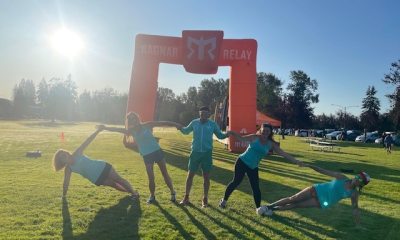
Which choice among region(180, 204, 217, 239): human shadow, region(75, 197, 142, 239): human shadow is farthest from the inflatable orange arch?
region(180, 204, 217, 239): human shadow

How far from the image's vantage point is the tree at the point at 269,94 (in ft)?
255

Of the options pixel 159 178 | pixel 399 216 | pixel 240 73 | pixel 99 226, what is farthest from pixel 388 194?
pixel 240 73

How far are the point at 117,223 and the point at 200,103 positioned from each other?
356 feet

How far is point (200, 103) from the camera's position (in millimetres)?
115125

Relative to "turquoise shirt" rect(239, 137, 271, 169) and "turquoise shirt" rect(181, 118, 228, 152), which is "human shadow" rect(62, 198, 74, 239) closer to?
"turquoise shirt" rect(181, 118, 228, 152)

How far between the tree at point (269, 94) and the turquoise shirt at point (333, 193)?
65597mm

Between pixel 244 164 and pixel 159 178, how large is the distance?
4737mm

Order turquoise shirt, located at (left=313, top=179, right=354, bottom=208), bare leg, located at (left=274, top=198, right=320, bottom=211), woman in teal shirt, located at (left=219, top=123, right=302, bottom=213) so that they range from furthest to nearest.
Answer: woman in teal shirt, located at (left=219, top=123, right=302, bottom=213) < bare leg, located at (left=274, top=198, right=320, bottom=211) < turquoise shirt, located at (left=313, top=179, right=354, bottom=208)

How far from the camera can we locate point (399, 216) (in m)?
8.35

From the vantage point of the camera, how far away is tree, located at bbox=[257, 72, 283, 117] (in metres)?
77.6

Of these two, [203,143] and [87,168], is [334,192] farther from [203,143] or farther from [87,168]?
[87,168]

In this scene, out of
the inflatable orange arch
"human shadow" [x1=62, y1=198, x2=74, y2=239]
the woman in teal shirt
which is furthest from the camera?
the inflatable orange arch

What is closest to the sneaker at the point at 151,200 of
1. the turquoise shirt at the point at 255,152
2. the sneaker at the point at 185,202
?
the sneaker at the point at 185,202

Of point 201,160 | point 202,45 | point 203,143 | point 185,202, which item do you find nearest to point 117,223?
point 185,202
